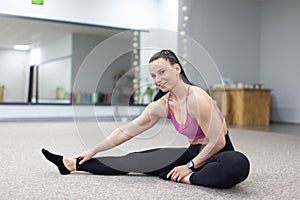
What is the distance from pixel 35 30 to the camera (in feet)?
18.8

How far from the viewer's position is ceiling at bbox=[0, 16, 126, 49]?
546 cm

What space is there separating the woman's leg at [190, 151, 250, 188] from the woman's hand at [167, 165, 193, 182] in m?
0.08

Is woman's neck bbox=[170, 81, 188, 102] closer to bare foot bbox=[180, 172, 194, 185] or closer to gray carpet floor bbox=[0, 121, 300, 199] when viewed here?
gray carpet floor bbox=[0, 121, 300, 199]

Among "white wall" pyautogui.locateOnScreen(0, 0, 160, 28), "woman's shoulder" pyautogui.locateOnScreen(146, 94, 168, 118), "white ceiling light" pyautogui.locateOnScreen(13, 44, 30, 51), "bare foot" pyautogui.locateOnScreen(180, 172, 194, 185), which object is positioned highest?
"white wall" pyautogui.locateOnScreen(0, 0, 160, 28)

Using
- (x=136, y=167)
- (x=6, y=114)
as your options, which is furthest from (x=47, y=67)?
(x=136, y=167)

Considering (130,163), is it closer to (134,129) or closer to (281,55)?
(134,129)

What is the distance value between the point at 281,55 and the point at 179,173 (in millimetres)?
5375

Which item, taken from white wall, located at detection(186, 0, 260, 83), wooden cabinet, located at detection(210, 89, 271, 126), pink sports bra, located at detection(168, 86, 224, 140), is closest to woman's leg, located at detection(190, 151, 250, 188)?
pink sports bra, located at detection(168, 86, 224, 140)

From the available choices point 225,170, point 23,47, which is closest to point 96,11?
point 23,47

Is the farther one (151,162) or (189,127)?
(151,162)

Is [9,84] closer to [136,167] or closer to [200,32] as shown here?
[200,32]

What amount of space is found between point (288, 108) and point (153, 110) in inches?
205

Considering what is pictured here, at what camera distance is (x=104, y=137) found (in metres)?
1.43

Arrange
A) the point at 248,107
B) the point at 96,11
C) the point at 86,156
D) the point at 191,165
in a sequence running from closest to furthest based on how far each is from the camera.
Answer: the point at 191,165
the point at 86,156
the point at 248,107
the point at 96,11
